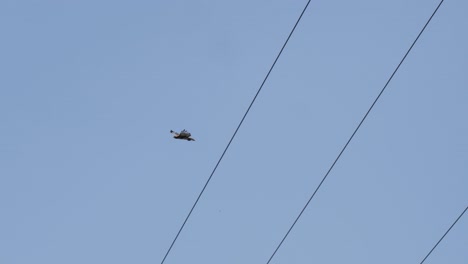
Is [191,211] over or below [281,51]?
below

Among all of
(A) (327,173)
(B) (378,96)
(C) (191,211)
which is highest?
(B) (378,96)

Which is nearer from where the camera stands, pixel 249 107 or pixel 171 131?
pixel 249 107

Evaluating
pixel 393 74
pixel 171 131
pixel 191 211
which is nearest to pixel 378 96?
pixel 393 74

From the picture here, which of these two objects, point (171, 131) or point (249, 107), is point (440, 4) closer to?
point (249, 107)

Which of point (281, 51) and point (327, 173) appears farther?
point (327, 173)

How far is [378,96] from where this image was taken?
24.9m

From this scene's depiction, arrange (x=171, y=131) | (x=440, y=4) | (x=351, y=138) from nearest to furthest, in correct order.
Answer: (x=440, y=4), (x=351, y=138), (x=171, y=131)

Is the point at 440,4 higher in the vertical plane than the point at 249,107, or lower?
higher

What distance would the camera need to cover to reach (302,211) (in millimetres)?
25750

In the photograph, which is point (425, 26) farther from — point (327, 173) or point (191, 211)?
point (191, 211)

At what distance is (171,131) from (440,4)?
14.6 meters

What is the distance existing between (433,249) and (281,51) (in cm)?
544

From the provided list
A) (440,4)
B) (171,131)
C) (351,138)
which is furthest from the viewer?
(171,131)

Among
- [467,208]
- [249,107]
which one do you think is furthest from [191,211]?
[467,208]
